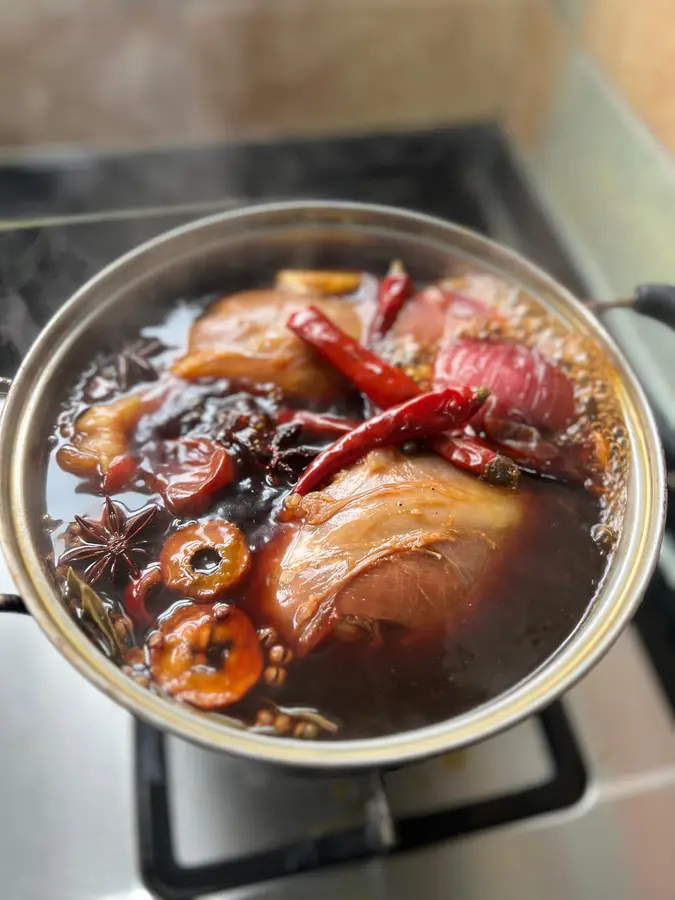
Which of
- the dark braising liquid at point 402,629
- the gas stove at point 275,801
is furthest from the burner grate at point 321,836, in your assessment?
the dark braising liquid at point 402,629

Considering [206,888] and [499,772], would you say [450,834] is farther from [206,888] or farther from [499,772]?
[206,888]

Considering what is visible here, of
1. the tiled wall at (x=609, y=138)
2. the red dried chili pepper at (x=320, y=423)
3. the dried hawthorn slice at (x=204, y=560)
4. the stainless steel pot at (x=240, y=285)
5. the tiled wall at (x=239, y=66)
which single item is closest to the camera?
the stainless steel pot at (x=240, y=285)

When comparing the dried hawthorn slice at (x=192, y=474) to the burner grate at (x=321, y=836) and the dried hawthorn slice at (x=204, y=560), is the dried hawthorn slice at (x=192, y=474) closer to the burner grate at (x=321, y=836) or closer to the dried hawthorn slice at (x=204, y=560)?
the dried hawthorn slice at (x=204, y=560)

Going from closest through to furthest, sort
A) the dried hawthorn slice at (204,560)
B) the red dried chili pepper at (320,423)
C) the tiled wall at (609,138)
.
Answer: the dried hawthorn slice at (204,560)
the red dried chili pepper at (320,423)
the tiled wall at (609,138)

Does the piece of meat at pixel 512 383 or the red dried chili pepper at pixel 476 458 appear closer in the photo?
the red dried chili pepper at pixel 476 458

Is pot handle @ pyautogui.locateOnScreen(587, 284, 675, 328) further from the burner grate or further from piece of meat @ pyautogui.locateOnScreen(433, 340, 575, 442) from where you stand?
the burner grate

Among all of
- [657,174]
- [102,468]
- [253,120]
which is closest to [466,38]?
[253,120]
